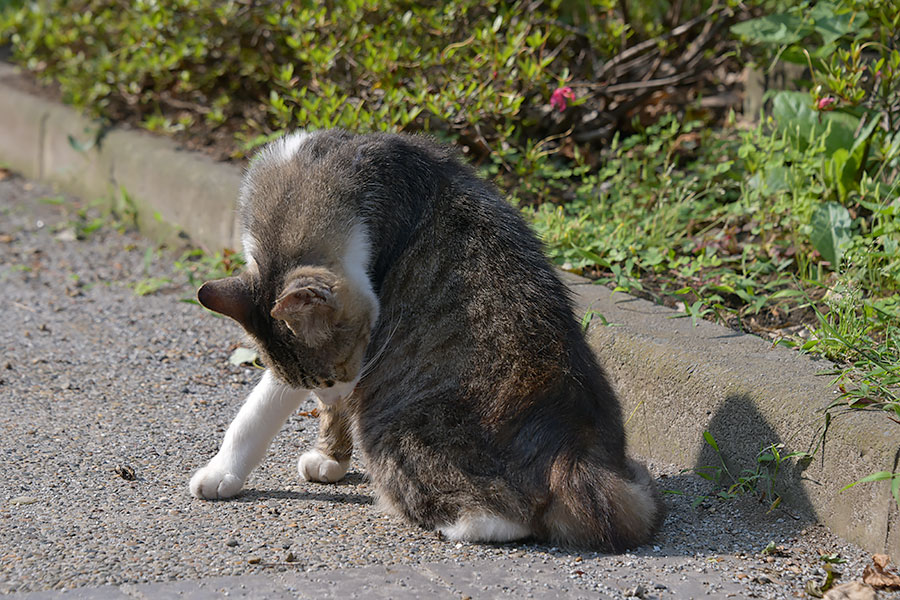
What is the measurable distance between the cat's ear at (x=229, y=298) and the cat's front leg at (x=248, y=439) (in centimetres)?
28

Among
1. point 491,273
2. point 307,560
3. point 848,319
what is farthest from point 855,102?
point 307,560

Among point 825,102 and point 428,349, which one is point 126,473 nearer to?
point 428,349

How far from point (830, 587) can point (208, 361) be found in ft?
9.63

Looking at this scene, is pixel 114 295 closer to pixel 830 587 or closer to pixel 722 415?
pixel 722 415

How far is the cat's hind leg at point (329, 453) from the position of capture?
340 cm

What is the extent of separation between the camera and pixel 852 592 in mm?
2635

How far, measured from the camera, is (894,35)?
4359 mm

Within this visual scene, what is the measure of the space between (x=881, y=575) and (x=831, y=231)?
1.78 meters

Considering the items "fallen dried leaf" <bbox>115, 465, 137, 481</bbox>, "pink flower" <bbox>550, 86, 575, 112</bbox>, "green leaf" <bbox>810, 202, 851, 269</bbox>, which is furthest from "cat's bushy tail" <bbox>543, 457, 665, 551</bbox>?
"pink flower" <bbox>550, 86, 575, 112</bbox>

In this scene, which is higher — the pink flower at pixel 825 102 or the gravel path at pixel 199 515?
the pink flower at pixel 825 102

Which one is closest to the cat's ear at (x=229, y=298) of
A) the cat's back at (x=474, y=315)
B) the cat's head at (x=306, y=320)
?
the cat's head at (x=306, y=320)

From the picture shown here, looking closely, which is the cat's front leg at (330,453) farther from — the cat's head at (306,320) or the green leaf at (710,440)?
the green leaf at (710,440)

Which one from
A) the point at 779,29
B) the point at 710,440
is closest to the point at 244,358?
the point at 710,440

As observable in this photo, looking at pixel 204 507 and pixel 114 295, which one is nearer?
pixel 204 507
